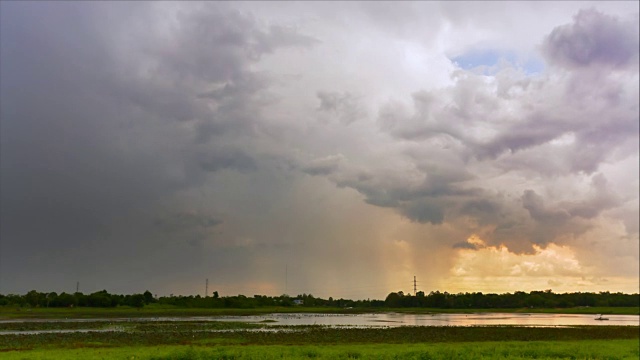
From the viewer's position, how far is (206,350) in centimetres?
3756

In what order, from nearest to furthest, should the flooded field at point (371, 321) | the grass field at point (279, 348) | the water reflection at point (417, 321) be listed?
the grass field at point (279, 348)
the flooded field at point (371, 321)
the water reflection at point (417, 321)

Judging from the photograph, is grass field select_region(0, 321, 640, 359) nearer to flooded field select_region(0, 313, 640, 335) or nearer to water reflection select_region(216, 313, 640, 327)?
flooded field select_region(0, 313, 640, 335)

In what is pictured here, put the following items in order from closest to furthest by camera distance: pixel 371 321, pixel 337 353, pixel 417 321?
pixel 337 353 → pixel 371 321 → pixel 417 321

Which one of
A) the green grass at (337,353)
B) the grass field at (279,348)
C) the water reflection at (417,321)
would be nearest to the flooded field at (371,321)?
the water reflection at (417,321)

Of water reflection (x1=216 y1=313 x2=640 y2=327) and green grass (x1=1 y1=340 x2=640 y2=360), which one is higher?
green grass (x1=1 y1=340 x2=640 y2=360)

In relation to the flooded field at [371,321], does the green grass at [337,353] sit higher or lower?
higher

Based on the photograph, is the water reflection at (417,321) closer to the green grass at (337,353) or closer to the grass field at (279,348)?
the grass field at (279,348)

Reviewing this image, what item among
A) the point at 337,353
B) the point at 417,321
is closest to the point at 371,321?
the point at 417,321

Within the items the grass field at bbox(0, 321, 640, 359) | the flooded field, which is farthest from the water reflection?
the grass field at bbox(0, 321, 640, 359)

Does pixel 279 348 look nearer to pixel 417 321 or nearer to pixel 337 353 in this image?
pixel 337 353

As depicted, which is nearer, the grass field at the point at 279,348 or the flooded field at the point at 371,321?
the grass field at the point at 279,348

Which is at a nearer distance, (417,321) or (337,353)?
(337,353)

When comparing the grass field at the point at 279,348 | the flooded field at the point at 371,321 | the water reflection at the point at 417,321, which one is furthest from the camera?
the water reflection at the point at 417,321

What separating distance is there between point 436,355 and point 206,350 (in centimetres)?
1599
